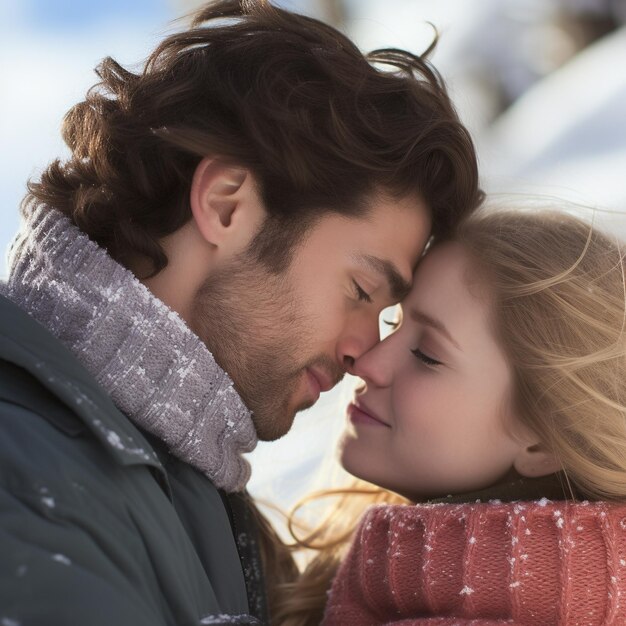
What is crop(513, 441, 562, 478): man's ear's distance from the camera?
2129 millimetres

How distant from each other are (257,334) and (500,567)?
29.8 inches

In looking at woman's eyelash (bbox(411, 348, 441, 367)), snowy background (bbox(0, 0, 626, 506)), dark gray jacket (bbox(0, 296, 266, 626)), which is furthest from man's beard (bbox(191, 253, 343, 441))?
snowy background (bbox(0, 0, 626, 506))

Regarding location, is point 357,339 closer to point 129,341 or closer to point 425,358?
point 425,358

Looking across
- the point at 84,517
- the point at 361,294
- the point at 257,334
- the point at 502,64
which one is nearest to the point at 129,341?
the point at 257,334

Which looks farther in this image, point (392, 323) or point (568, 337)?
point (392, 323)

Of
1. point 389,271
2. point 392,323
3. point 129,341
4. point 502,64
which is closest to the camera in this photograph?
point 129,341

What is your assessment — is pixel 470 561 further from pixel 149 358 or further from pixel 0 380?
pixel 0 380

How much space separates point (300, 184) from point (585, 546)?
3.37 ft

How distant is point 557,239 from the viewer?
217cm

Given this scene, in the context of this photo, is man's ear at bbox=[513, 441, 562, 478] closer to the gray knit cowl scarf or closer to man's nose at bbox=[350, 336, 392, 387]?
man's nose at bbox=[350, 336, 392, 387]

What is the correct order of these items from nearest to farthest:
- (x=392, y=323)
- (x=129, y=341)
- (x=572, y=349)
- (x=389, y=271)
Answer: (x=129, y=341) → (x=572, y=349) → (x=389, y=271) → (x=392, y=323)

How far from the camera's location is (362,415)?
2.26 metres

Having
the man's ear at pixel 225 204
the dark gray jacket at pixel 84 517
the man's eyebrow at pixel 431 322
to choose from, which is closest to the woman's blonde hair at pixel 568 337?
the man's eyebrow at pixel 431 322

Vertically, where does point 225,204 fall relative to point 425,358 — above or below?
above
